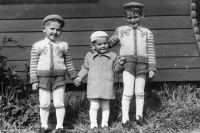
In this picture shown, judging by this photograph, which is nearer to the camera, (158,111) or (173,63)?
(158,111)

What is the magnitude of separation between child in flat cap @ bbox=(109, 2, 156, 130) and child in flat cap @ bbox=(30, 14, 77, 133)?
866 mm

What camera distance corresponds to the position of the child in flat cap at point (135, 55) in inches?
172

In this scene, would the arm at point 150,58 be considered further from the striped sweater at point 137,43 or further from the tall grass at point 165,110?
the tall grass at point 165,110

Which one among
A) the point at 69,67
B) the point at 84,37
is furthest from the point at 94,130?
the point at 84,37

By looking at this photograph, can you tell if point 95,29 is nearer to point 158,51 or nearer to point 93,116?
point 158,51

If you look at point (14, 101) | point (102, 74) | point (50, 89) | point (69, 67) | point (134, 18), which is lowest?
point (14, 101)

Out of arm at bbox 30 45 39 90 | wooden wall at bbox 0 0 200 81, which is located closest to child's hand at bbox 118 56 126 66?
arm at bbox 30 45 39 90

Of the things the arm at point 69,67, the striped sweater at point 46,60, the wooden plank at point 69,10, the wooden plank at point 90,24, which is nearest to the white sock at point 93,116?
the arm at point 69,67

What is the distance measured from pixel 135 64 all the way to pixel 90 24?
1505mm

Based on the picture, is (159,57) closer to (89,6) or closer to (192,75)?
(192,75)

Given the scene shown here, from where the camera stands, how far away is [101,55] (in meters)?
4.37

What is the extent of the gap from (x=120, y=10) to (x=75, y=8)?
79cm

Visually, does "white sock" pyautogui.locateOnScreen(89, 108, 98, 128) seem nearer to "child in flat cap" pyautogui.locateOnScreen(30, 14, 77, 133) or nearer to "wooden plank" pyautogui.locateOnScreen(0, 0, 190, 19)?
"child in flat cap" pyautogui.locateOnScreen(30, 14, 77, 133)

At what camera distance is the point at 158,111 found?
503 cm
